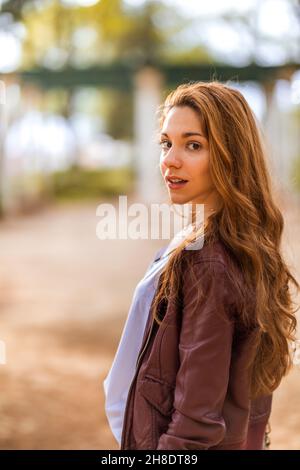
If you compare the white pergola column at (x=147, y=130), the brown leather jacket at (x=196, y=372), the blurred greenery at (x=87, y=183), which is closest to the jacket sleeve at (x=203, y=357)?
the brown leather jacket at (x=196, y=372)

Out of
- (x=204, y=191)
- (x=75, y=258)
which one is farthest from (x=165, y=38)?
(x=204, y=191)

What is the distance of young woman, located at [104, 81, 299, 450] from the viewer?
4.23 ft

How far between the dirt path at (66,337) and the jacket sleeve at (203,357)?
0.44m

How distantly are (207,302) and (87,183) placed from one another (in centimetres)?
2071

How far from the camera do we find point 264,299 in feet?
4.54

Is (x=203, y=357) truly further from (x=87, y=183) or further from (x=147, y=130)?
(x=87, y=183)

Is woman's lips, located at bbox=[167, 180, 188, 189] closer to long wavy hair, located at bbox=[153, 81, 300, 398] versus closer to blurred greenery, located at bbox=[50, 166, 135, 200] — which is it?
long wavy hair, located at bbox=[153, 81, 300, 398]

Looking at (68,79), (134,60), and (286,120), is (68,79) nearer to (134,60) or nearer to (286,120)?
(134,60)

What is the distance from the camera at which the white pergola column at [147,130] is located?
580 inches

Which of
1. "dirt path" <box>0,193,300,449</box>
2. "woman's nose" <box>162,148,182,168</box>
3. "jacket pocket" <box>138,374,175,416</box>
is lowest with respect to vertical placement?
"dirt path" <box>0,193,300,449</box>

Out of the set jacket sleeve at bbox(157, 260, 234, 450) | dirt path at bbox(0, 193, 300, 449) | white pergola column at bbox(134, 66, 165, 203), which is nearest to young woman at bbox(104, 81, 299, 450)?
jacket sleeve at bbox(157, 260, 234, 450)

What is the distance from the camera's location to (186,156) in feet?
4.50

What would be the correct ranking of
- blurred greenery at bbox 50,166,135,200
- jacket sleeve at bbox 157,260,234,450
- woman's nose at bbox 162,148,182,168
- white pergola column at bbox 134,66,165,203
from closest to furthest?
jacket sleeve at bbox 157,260,234,450, woman's nose at bbox 162,148,182,168, white pergola column at bbox 134,66,165,203, blurred greenery at bbox 50,166,135,200

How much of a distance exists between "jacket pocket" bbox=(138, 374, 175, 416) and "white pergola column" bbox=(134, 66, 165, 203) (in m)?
13.2
